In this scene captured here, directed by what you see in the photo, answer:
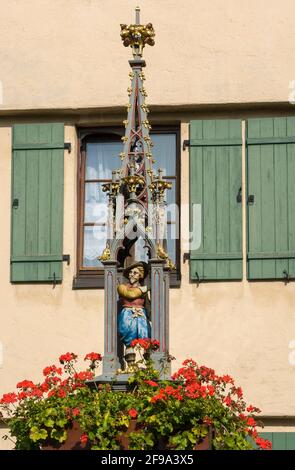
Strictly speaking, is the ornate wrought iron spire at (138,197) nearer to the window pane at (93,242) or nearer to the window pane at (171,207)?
the window pane at (171,207)

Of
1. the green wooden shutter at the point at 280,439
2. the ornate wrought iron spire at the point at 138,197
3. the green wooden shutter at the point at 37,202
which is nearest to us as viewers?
the ornate wrought iron spire at the point at 138,197

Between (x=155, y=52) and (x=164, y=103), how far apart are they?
53 cm

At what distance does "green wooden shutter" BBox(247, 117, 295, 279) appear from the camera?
576 inches

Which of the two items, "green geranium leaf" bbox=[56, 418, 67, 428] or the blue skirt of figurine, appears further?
the blue skirt of figurine

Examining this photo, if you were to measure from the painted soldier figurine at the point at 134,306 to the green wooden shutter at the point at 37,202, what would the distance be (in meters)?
2.90

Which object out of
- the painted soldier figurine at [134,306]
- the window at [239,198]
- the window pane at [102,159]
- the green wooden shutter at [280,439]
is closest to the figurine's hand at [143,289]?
the painted soldier figurine at [134,306]

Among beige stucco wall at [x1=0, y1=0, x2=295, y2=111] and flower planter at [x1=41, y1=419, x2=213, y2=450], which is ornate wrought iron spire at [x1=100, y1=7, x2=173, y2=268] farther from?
beige stucco wall at [x1=0, y1=0, x2=295, y2=111]

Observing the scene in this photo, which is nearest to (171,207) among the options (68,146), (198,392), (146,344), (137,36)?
(68,146)

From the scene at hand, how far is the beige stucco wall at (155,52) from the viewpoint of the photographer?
15.1m

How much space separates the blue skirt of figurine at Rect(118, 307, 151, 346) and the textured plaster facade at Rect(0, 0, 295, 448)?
8.85ft

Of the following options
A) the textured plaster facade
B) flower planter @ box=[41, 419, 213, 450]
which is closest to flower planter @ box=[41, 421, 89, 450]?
flower planter @ box=[41, 419, 213, 450]

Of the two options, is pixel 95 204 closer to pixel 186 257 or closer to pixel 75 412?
pixel 186 257

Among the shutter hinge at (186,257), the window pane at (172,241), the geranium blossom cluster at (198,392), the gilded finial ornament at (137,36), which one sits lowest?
the geranium blossom cluster at (198,392)
